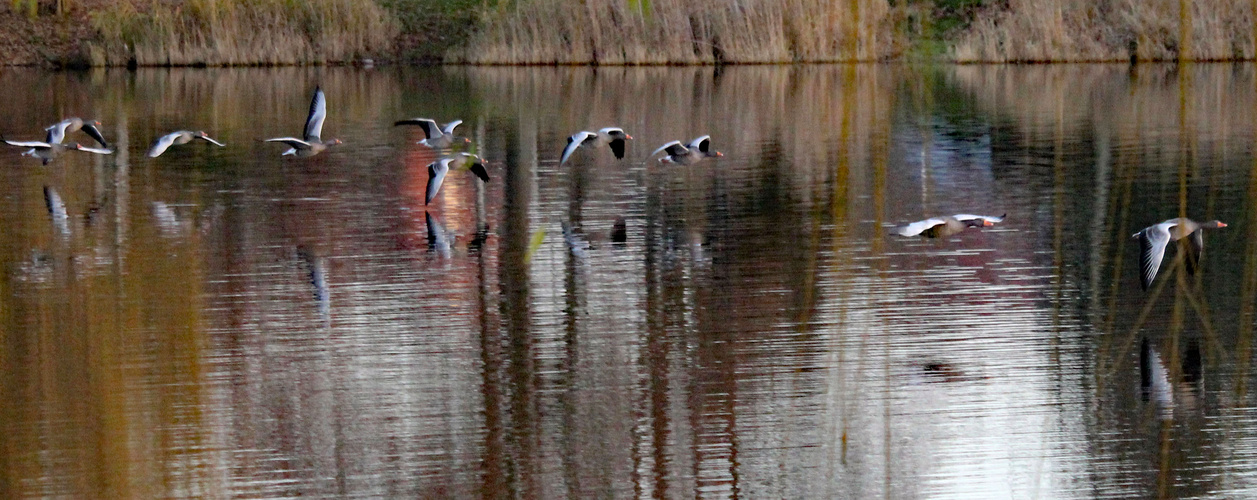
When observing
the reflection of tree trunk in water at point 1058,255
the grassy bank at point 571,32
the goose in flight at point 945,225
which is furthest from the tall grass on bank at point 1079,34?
the goose in flight at point 945,225

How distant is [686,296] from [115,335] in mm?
3128

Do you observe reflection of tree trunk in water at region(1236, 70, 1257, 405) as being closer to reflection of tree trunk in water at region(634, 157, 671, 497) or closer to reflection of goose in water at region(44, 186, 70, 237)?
reflection of tree trunk in water at region(634, 157, 671, 497)

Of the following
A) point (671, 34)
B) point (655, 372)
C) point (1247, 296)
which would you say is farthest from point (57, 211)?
point (671, 34)

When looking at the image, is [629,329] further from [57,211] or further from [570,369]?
[57,211]

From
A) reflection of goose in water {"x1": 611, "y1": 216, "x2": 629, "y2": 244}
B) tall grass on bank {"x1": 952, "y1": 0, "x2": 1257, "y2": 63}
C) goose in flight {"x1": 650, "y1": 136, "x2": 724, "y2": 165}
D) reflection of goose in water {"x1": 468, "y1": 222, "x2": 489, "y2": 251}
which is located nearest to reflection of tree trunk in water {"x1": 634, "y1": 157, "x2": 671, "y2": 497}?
reflection of goose in water {"x1": 611, "y1": 216, "x2": 629, "y2": 244}

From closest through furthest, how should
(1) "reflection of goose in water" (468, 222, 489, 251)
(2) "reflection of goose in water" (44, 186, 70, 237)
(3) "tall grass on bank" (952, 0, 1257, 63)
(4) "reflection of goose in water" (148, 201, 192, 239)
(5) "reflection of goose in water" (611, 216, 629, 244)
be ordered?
(1) "reflection of goose in water" (468, 222, 489, 251), (5) "reflection of goose in water" (611, 216, 629, 244), (4) "reflection of goose in water" (148, 201, 192, 239), (2) "reflection of goose in water" (44, 186, 70, 237), (3) "tall grass on bank" (952, 0, 1257, 63)

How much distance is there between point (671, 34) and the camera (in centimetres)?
3528

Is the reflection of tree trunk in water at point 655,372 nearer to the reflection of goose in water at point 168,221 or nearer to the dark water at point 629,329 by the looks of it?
the dark water at point 629,329

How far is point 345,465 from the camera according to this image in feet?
21.3

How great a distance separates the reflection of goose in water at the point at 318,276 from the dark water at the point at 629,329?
0.05 meters

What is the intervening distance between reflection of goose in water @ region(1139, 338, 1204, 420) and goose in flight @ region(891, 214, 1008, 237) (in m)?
2.92

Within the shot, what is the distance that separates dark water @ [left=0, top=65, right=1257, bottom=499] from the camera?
6359mm

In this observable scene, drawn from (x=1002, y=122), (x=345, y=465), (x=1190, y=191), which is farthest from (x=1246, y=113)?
(x=345, y=465)

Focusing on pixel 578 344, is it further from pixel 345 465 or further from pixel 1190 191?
pixel 1190 191
